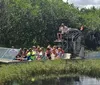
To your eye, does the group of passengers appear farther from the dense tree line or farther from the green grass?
the dense tree line

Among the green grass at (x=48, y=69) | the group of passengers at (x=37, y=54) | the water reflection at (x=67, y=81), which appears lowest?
the water reflection at (x=67, y=81)

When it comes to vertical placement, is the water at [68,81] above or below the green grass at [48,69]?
below

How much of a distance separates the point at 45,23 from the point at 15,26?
515cm

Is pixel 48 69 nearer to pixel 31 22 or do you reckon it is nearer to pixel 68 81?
pixel 68 81

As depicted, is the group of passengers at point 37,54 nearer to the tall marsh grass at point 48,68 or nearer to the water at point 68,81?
the tall marsh grass at point 48,68

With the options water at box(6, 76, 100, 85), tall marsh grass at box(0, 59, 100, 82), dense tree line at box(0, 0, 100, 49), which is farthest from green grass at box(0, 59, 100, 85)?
dense tree line at box(0, 0, 100, 49)

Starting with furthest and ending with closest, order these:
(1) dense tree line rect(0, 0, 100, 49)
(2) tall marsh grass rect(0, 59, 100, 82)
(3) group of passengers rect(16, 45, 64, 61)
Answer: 1. (1) dense tree line rect(0, 0, 100, 49)
2. (3) group of passengers rect(16, 45, 64, 61)
3. (2) tall marsh grass rect(0, 59, 100, 82)

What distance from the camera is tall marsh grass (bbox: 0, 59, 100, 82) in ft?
60.8

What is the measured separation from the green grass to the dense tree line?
2186 cm

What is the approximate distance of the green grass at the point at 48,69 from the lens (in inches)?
731

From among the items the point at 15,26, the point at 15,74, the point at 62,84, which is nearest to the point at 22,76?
the point at 15,74

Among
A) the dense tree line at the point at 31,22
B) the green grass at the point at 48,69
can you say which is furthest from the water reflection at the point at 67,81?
the dense tree line at the point at 31,22

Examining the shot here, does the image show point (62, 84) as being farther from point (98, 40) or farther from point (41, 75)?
point (98, 40)

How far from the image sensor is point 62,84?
63.4 feet
